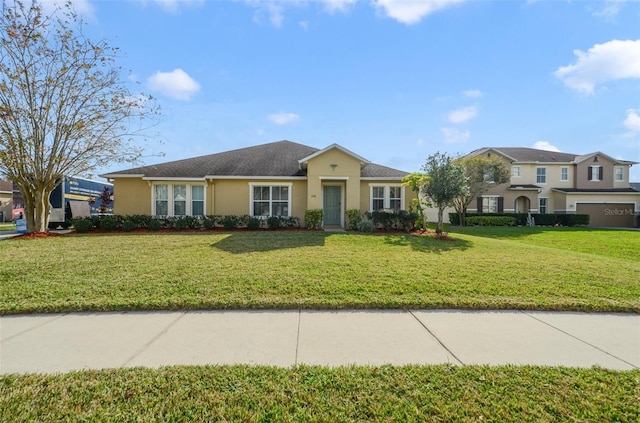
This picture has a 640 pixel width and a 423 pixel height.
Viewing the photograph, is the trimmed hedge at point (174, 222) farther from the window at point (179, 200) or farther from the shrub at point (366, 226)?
the shrub at point (366, 226)

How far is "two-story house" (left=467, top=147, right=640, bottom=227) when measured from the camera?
2630cm

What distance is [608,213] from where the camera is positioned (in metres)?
26.3

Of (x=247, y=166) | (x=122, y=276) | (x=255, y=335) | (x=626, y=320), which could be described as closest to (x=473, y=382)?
(x=255, y=335)

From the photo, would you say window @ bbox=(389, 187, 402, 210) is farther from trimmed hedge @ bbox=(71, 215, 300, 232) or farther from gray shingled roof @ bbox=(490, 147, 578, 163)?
gray shingled roof @ bbox=(490, 147, 578, 163)

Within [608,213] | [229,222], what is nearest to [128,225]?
[229,222]

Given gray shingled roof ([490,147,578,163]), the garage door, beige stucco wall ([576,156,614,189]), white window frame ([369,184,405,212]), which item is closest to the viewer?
white window frame ([369,184,405,212])

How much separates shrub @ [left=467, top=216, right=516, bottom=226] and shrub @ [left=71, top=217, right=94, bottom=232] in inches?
1017

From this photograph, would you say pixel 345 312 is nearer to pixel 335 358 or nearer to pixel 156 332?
pixel 335 358

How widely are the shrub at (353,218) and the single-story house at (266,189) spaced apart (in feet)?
1.35

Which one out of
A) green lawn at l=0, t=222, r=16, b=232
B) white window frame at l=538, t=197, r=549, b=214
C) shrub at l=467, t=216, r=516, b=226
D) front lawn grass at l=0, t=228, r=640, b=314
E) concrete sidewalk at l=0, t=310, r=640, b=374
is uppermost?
white window frame at l=538, t=197, r=549, b=214

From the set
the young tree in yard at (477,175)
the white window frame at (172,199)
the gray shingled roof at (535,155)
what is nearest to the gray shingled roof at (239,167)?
the white window frame at (172,199)

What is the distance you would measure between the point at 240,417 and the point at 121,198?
55.7 ft

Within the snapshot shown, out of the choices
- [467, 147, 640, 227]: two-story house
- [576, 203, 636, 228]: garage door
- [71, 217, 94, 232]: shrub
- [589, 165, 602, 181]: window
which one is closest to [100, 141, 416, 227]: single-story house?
[71, 217, 94, 232]: shrub

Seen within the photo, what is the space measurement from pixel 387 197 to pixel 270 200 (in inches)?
269
